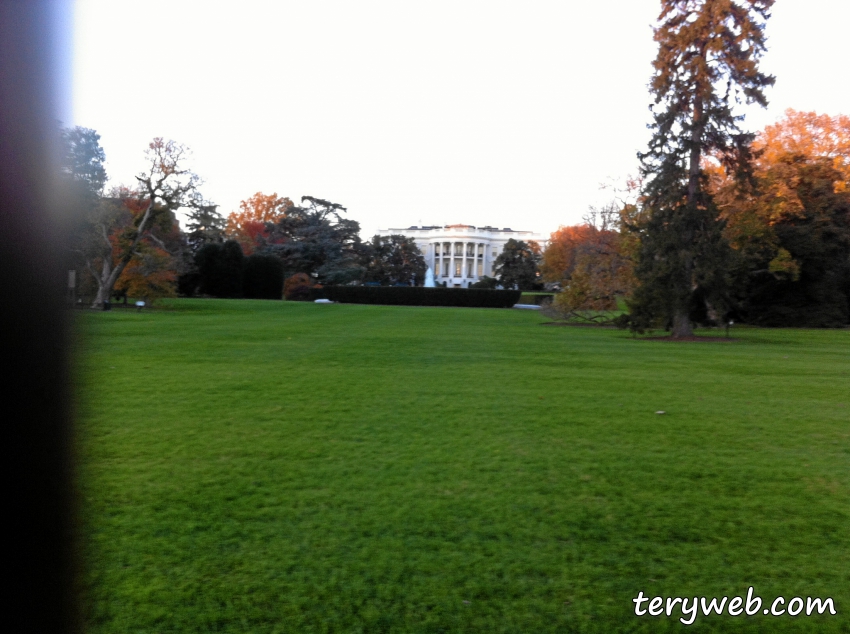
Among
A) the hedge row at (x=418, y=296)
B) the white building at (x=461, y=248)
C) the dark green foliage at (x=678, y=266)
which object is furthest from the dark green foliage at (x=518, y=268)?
the dark green foliage at (x=678, y=266)

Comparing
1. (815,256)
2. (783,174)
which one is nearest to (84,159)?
(783,174)

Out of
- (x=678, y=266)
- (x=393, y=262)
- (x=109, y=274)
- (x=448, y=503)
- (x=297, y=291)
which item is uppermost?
(x=393, y=262)

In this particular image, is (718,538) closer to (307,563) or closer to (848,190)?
(307,563)

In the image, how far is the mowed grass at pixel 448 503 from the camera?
352 cm

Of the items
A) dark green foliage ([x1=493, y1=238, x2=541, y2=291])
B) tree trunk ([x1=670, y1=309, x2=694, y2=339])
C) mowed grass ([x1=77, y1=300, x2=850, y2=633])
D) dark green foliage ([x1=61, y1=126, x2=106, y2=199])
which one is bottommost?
mowed grass ([x1=77, y1=300, x2=850, y2=633])

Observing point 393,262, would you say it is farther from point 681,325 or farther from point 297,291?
point 681,325

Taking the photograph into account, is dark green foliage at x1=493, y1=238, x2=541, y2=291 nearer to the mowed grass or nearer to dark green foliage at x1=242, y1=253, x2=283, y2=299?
dark green foliage at x1=242, y1=253, x2=283, y2=299

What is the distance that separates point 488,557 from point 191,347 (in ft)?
39.3

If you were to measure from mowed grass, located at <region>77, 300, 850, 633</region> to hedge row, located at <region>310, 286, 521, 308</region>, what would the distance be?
4573 centimetres

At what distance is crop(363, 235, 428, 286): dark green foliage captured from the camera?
75938mm

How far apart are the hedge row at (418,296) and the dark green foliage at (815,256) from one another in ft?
81.0

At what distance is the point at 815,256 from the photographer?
3206 centimetres

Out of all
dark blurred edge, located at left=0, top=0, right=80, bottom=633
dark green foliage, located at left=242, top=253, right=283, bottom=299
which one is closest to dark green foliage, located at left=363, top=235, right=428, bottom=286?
dark green foliage, located at left=242, top=253, right=283, bottom=299

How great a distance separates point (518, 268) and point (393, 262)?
13.8 metres
